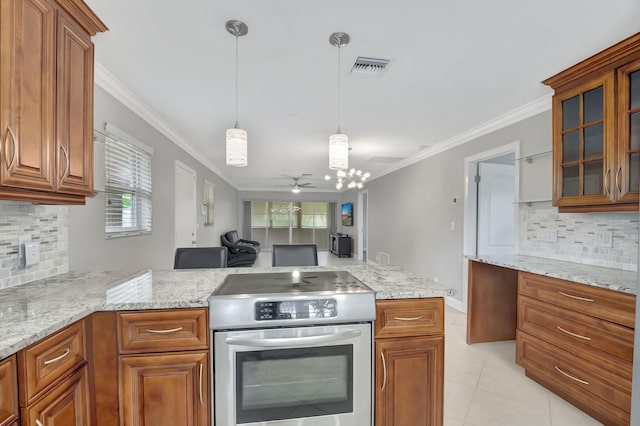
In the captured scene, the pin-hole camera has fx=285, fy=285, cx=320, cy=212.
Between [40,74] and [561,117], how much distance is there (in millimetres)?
3315

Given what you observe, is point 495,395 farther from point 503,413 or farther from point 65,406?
point 65,406

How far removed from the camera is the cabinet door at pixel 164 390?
48.5 inches

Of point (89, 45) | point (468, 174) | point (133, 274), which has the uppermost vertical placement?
point (89, 45)

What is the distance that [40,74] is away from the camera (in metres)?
1.25

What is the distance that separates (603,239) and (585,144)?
2.61 feet

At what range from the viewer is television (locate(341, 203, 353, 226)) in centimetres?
933

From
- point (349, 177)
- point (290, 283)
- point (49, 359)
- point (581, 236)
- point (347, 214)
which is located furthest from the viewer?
point (347, 214)

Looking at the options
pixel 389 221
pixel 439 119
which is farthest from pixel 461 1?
pixel 389 221

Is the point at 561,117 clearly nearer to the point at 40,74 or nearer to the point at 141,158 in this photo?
the point at 40,74

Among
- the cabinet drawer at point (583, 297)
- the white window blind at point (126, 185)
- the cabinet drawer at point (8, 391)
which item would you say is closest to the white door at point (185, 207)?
the white window blind at point (126, 185)

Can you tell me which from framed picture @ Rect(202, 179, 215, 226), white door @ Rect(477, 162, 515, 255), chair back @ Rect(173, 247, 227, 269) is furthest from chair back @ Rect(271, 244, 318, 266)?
framed picture @ Rect(202, 179, 215, 226)

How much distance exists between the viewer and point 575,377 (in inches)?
74.6

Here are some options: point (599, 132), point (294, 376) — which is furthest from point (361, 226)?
point (294, 376)

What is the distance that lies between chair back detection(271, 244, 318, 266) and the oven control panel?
1.13m
